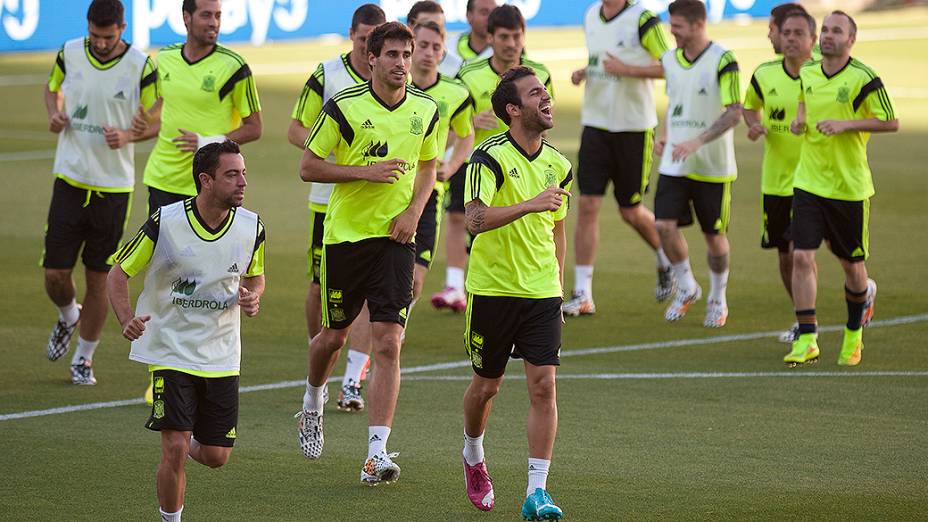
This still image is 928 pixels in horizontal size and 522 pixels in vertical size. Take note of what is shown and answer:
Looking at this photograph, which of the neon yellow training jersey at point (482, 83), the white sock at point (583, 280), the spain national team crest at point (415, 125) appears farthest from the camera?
the white sock at point (583, 280)

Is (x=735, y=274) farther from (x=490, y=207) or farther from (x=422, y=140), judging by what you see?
(x=490, y=207)

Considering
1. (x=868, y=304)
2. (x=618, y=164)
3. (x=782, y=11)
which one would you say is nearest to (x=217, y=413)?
(x=868, y=304)

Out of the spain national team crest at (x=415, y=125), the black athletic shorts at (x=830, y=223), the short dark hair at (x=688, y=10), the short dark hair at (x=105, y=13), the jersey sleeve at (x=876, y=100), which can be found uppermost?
the short dark hair at (x=688, y=10)

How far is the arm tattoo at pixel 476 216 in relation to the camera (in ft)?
23.7

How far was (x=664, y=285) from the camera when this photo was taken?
13.7 m

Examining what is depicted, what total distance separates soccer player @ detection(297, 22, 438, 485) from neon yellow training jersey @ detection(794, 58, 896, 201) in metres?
3.56

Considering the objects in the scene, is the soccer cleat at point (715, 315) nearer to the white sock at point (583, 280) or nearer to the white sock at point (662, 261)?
the white sock at point (662, 261)

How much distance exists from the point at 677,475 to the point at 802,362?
3.21m

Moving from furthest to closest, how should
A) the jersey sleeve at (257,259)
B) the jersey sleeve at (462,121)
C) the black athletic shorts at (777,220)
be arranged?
the black athletic shorts at (777,220)
the jersey sleeve at (462,121)
the jersey sleeve at (257,259)

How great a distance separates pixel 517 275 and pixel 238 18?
27.4 meters

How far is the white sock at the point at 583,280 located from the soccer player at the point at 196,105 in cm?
389

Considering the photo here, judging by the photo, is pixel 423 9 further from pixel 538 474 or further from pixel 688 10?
pixel 538 474

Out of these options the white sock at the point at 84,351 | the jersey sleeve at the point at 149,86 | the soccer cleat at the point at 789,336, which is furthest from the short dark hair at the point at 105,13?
the soccer cleat at the point at 789,336

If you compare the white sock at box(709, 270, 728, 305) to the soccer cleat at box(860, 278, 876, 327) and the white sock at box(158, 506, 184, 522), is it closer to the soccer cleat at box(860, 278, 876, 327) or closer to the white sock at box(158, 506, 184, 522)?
the soccer cleat at box(860, 278, 876, 327)
